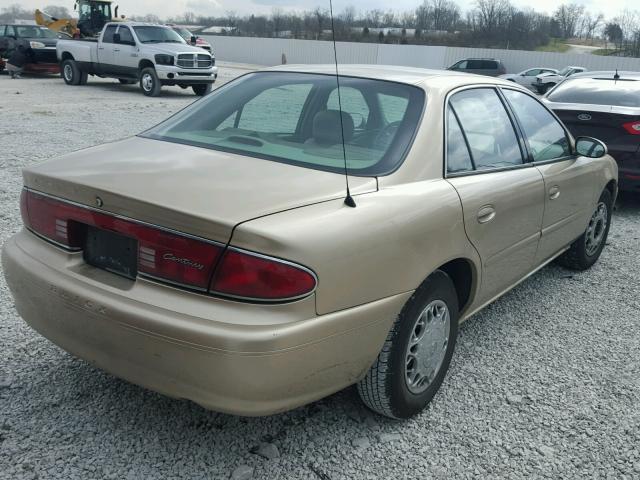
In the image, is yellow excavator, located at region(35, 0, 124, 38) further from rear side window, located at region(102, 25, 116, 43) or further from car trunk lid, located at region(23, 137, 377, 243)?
car trunk lid, located at region(23, 137, 377, 243)

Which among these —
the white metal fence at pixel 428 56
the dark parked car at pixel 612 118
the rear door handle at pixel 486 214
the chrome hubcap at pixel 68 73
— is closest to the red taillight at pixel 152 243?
the rear door handle at pixel 486 214

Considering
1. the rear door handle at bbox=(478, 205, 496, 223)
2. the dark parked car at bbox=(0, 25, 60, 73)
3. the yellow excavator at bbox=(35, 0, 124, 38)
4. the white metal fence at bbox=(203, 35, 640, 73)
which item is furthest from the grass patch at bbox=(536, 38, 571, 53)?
the rear door handle at bbox=(478, 205, 496, 223)

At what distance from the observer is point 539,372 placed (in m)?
3.42

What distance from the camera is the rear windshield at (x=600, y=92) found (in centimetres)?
722

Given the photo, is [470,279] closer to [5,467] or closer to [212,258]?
[212,258]

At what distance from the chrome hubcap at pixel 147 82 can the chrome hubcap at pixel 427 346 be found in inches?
658

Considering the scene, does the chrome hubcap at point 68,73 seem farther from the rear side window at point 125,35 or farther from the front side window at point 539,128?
the front side window at point 539,128

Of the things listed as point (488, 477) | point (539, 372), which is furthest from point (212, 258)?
point (539, 372)

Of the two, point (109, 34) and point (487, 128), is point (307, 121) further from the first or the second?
point (109, 34)

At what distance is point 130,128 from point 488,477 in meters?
10.6

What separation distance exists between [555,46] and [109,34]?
44.8 metres

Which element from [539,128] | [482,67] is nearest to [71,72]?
[539,128]

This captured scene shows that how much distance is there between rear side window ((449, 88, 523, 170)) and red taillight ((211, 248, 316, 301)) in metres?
1.48

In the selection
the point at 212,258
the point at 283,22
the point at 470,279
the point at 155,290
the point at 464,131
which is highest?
the point at 283,22
